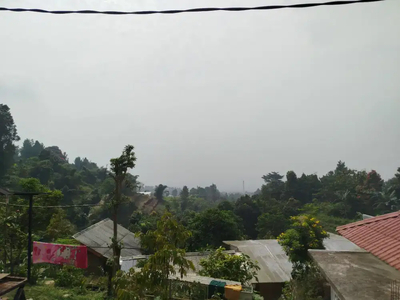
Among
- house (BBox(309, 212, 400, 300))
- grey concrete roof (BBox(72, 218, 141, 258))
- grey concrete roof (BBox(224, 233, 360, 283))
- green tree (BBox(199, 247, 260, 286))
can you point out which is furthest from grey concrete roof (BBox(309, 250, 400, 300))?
grey concrete roof (BBox(72, 218, 141, 258))

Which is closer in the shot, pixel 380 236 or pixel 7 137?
pixel 380 236

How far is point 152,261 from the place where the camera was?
19.4 ft

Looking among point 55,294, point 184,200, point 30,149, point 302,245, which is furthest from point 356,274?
point 30,149

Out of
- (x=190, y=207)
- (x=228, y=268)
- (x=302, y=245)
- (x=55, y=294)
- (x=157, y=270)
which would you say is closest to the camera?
(x=157, y=270)

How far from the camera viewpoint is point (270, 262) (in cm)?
1636

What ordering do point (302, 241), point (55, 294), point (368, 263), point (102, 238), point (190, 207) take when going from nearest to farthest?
point (368, 263) < point (55, 294) < point (302, 241) < point (102, 238) < point (190, 207)

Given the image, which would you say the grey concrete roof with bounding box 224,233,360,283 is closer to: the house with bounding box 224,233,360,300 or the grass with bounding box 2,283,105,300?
the house with bounding box 224,233,360,300

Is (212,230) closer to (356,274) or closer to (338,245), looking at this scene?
(338,245)

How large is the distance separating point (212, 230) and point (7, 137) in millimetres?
37395

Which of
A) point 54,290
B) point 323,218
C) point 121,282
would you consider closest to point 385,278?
point 121,282

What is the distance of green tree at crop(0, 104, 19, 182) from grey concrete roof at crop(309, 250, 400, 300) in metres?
47.0

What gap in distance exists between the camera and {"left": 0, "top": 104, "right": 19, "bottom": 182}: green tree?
43.9 metres

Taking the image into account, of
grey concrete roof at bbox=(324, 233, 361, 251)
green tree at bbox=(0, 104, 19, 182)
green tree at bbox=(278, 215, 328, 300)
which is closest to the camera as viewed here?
green tree at bbox=(278, 215, 328, 300)

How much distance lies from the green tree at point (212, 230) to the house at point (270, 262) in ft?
8.15
